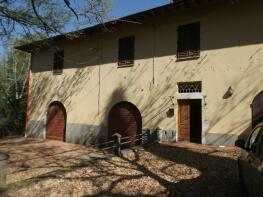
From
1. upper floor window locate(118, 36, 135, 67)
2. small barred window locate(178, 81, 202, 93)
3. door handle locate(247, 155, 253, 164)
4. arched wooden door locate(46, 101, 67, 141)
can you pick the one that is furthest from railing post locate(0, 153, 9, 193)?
arched wooden door locate(46, 101, 67, 141)

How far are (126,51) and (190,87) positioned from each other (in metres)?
4.47

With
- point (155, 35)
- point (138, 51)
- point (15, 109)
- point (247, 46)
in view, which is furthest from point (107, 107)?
point (15, 109)

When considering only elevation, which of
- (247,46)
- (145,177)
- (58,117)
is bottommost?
(145,177)

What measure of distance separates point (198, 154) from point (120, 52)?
8.12m

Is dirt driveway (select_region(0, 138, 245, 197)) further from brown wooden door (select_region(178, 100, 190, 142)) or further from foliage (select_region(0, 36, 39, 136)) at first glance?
foliage (select_region(0, 36, 39, 136))

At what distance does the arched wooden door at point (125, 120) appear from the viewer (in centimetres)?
1683

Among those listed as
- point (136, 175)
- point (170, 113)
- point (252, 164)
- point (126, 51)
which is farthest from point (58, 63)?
point (252, 164)

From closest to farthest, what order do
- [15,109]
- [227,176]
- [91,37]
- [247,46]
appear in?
[227,176] → [247,46] → [91,37] → [15,109]

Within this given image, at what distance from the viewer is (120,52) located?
1783 centimetres

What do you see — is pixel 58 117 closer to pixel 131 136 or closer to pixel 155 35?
pixel 131 136

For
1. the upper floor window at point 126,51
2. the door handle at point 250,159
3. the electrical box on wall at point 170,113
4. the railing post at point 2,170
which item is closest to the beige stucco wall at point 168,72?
the electrical box on wall at point 170,113

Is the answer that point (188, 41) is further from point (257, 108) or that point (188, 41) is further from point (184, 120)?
point (257, 108)

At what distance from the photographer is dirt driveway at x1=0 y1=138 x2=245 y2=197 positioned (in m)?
8.04

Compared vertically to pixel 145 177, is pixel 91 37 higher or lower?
higher
